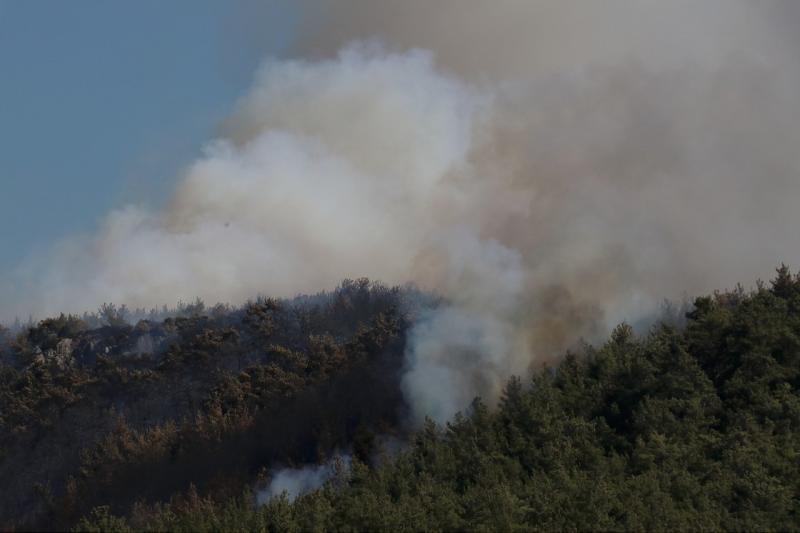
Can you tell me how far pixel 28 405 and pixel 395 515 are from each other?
145ft

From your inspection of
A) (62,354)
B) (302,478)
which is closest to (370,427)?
(302,478)

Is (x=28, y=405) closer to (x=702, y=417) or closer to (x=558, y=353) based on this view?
(x=558, y=353)

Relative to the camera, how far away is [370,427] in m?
90.0

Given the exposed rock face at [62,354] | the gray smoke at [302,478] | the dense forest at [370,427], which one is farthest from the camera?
the exposed rock face at [62,354]

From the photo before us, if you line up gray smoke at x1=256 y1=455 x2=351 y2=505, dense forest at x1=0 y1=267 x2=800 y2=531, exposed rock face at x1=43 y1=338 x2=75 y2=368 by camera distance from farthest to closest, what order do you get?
exposed rock face at x1=43 y1=338 x2=75 y2=368
gray smoke at x1=256 y1=455 x2=351 y2=505
dense forest at x1=0 y1=267 x2=800 y2=531

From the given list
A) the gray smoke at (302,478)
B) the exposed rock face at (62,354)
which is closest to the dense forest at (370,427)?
the exposed rock face at (62,354)

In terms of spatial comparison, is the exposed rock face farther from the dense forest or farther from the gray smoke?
the gray smoke

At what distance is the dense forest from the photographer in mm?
61719

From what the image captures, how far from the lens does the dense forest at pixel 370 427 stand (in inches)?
2430

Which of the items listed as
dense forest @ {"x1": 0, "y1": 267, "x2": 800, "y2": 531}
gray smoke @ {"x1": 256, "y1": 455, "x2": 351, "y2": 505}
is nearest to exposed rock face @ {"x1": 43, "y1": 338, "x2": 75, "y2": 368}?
dense forest @ {"x1": 0, "y1": 267, "x2": 800, "y2": 531}

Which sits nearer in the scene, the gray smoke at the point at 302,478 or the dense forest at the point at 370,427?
the dense forest at the point at 370,427

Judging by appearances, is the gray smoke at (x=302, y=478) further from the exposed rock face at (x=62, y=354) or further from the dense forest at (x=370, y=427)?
the exposed rock face at (x=62, y=354)

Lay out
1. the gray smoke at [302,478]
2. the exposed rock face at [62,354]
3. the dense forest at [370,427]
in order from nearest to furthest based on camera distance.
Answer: the dense forest at [370,427], the gray smoke at [302,478], the exposed rock face at [62,354]

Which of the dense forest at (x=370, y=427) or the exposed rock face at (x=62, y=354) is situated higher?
the exposed rock face at (x=62, y=354)
